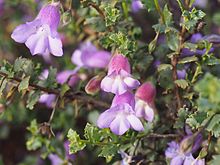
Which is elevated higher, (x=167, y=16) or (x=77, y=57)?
(x=167, y=16)

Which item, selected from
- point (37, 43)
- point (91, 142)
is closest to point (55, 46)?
point (37, 43)

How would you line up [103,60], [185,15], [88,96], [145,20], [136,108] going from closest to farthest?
1. [185,15]
2. [136,108]
3. [88,96]
4. [103,60]
5. [145,20]

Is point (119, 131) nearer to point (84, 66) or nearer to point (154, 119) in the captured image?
point (154, 119)

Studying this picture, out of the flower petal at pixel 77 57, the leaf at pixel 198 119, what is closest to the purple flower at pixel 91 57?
the flower petal at pixel 77 57

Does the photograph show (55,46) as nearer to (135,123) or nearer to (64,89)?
(64,89)

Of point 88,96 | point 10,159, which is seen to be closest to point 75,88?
point 88,96

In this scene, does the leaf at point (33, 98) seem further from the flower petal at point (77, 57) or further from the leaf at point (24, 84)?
the flower petal at point (77, 57)

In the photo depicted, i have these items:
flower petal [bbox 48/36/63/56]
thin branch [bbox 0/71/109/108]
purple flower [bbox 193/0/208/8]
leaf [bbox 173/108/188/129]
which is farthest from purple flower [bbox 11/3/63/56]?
purple flower [bbox 193/0/208/8]
